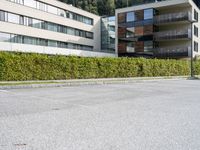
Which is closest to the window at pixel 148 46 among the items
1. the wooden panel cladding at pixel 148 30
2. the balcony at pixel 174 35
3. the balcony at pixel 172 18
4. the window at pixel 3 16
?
the balcony at pixel 174 35

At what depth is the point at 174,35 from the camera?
42.5m

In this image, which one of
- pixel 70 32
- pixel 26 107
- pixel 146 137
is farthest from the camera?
pixel 70 32

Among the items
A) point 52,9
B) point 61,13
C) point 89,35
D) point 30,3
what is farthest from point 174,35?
point 30,3

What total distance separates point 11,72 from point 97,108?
40.3 feet

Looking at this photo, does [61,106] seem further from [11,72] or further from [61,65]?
[61,65]

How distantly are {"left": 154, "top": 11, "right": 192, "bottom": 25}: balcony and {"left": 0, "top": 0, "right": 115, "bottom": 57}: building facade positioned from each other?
1135 centimetres

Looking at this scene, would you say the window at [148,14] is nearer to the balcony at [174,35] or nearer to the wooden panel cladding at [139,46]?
the balcony at [174,35]

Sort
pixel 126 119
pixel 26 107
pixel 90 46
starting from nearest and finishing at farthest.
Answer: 1. pixel 126 119
2. pixel 26 107
3. pixel 90 46

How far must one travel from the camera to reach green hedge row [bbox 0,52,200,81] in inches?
757

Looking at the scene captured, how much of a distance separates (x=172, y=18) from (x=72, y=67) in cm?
2570

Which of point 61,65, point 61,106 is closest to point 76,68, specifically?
point 61,65

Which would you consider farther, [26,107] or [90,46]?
[90,46]

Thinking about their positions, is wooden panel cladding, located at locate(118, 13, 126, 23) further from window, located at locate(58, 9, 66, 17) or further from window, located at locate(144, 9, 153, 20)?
window, located at locate(58, 9, 66, 17)

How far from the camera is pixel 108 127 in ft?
19.7
